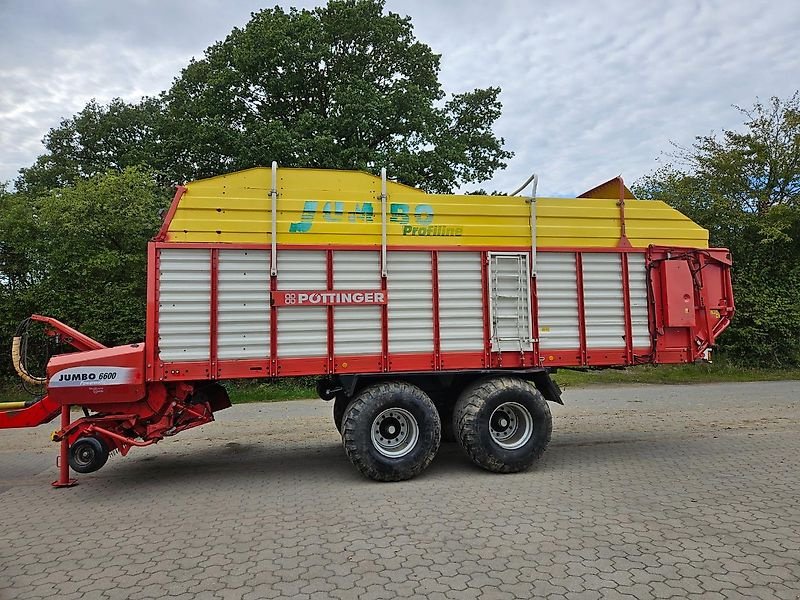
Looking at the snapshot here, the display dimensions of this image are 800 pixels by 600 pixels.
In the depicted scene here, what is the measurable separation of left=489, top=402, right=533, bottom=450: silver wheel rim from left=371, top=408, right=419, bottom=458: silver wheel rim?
36.6 inches

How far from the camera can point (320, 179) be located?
21.7 feet

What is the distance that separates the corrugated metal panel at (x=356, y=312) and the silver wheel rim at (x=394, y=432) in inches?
28.9

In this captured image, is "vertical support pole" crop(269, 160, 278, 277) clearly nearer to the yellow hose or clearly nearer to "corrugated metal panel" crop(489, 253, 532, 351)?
"corrugated metal panel" crop(489, 253, 532, 351)

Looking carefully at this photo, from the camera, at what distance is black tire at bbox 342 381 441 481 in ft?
20.4

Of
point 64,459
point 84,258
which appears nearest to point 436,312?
point 64,459

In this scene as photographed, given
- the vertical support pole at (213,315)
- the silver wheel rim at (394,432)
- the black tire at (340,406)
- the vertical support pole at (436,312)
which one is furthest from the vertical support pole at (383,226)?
the vertical support pole at (213,315)

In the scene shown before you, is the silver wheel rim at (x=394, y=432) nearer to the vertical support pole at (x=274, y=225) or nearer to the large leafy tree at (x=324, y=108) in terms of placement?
the vertical support pole at (x=274, y=225)

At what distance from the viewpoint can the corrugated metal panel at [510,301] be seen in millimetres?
6750

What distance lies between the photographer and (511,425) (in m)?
6.77

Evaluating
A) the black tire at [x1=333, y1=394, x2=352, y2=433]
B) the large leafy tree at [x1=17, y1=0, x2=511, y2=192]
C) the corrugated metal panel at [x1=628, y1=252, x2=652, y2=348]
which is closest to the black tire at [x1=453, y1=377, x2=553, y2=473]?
the black tire at [x1=333, y1=394, x2=352, y2=433]

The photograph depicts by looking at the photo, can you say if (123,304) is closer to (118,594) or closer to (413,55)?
(118,594)

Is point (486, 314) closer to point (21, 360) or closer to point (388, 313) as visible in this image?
point (388, 313)

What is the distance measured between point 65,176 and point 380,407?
24.2 metres

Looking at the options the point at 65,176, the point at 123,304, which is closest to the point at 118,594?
the point at 123,304
